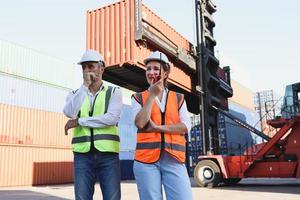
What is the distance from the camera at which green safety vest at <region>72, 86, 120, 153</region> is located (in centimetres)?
280

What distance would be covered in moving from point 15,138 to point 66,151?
11.5ft

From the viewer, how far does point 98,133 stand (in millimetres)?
2838

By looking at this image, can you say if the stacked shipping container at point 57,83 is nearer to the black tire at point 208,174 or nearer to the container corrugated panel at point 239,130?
the black tire at point 208,174

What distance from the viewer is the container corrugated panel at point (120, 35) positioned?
1119cm

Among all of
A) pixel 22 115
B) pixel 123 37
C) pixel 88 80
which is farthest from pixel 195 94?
pixel 88 80

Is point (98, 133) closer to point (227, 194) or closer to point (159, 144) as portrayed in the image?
point (159, 144)

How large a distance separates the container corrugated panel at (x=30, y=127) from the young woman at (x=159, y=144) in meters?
17.4

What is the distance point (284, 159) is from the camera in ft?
36.3

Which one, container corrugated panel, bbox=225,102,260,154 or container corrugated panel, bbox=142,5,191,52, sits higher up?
container corrugated panel, bbox=142,5,191,52

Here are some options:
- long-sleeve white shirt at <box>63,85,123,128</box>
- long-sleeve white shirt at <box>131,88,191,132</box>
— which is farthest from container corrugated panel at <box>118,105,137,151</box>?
long-sleeve white shirt at <box>131,88,191,132</box>

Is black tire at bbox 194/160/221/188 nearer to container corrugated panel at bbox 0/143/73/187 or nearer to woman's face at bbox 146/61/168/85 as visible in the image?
woman's face at bbox 146/61/168/85

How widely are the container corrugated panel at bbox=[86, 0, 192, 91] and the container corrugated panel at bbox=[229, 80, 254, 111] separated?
25.8 meters

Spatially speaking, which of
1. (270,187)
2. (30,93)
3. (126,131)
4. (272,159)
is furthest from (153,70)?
(30,93)

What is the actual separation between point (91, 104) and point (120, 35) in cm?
888
